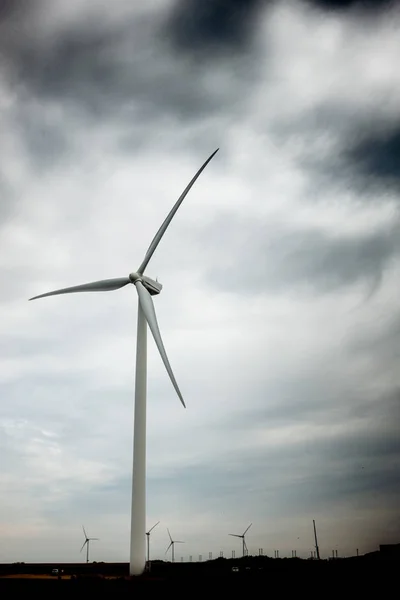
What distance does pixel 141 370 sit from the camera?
45.3 m

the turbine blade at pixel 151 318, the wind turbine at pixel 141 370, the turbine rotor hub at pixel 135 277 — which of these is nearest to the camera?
the wind turbine at pixel 141 370

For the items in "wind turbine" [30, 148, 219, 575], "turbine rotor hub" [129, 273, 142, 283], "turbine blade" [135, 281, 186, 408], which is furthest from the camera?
"turbine rotor hub" [129, 273, 142, 283]

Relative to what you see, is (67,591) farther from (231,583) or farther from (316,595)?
(316,595)

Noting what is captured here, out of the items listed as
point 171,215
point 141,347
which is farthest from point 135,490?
point 171,215

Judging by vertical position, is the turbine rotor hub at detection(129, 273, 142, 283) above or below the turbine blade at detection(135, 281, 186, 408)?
above

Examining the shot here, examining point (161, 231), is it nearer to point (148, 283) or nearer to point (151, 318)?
point (148, 283)

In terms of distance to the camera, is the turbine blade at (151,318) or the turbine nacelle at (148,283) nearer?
the turbine blade at (151,318)

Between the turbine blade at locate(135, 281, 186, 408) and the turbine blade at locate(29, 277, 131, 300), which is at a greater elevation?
the turbine blade at locate(29, 277, 131, 300)

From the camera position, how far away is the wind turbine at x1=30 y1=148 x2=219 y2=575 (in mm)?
41219

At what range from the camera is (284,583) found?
1606 inches

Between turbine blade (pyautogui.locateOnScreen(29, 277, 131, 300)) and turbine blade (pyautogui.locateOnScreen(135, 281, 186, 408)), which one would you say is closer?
turbine blade (pyautogui.locateOnScreen(135, 281, 186, 408))

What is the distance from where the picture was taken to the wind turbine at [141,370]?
41219 millimetres

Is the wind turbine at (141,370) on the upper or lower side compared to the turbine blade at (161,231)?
lower

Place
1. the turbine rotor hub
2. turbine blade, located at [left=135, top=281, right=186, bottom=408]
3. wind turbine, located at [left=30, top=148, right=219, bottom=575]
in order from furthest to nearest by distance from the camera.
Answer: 1. the turbine rotor hub
2. turbine blade, located at [left=135, top=281, right=186, bottom=408]
3. wind turbine, located at [left=30, top=148, right=219, bottom=575]
